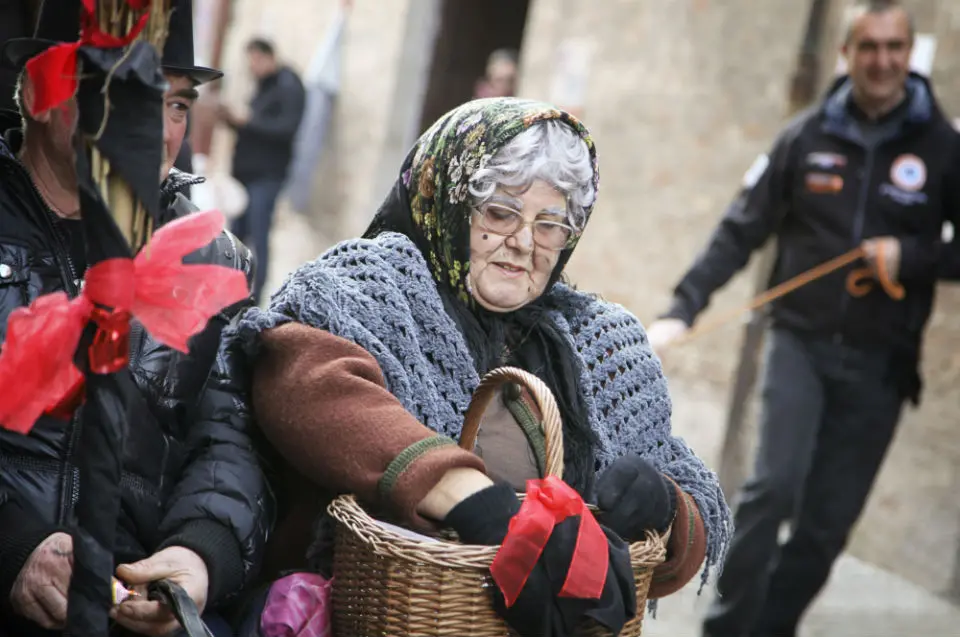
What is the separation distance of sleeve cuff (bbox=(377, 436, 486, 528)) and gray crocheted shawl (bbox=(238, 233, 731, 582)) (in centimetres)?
23

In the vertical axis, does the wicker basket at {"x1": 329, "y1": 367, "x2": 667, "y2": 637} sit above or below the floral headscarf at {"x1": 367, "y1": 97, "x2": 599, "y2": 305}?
below

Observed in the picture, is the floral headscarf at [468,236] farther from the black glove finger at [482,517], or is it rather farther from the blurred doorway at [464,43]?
the blurred doorway at [464,43]

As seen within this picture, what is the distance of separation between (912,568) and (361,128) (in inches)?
266

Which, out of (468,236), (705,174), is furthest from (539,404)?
(705,174)

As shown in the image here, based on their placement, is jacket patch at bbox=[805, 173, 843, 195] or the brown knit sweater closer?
the brown knit sweater

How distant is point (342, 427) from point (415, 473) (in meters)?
0.18

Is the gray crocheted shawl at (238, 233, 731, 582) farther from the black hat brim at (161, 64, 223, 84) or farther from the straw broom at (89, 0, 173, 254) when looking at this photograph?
the straw broom at (89, 0, 173, 254)

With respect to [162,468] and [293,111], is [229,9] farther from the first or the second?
[162,468]

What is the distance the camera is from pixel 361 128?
12.1m

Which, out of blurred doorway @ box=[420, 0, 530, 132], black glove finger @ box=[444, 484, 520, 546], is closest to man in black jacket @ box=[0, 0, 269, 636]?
black glove finger @ box=[444, 484, 520, 546]

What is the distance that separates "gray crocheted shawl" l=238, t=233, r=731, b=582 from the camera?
2.63m

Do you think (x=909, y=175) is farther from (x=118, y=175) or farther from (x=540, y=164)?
(x=118, y=175)

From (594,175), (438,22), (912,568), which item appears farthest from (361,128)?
(594,175)

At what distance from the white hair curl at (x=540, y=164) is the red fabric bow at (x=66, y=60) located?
0.92 metres
